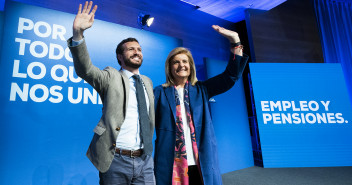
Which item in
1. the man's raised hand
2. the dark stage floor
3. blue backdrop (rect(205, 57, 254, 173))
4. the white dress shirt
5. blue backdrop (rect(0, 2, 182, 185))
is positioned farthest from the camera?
blue backdrop (rect(205, 57, 254, 173))

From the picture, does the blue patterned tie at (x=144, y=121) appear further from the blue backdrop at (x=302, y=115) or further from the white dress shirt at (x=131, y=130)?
the blue backdrop at (x=302, y=115)

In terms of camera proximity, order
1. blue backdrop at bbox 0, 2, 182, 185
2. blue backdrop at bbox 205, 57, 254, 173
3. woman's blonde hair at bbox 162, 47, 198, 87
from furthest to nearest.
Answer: blue backdrop at bbox 205, 57, 254, 173 → blue backdrop at bbox 0, 2, 182, 185 → woman's blonde hair at bbox 162, 47, 198, 87

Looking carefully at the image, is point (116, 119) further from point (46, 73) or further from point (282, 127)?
point (282, 127)

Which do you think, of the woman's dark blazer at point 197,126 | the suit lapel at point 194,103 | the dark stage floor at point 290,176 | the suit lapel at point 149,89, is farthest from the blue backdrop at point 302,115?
the suit lapel at point 149,89

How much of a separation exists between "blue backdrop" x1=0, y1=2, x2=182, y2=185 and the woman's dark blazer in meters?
1.59

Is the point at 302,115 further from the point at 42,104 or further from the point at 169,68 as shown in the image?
the point at 42,104

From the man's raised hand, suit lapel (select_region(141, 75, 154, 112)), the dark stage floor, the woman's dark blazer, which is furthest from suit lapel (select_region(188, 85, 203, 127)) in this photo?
the dark stage floor

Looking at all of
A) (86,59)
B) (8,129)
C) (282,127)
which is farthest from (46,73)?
(282,127)

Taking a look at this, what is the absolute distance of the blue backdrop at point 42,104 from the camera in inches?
84.2

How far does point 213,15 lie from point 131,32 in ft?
11.0

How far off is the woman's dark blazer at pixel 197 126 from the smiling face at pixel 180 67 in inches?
3.9

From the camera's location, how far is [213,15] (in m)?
5.64

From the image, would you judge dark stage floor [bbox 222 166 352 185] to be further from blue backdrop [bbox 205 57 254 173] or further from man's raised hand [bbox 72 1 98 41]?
man's raised hand [bbox 72 1 98 41]

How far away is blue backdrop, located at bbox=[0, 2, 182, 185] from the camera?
214 cm
